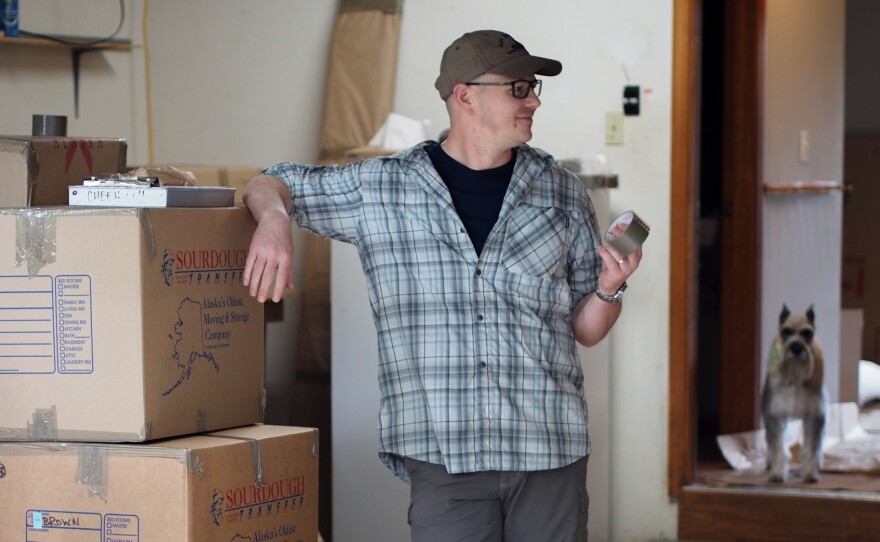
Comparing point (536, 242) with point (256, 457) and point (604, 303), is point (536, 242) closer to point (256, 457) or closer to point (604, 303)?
point (604, 303)

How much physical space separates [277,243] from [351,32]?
6.97ft

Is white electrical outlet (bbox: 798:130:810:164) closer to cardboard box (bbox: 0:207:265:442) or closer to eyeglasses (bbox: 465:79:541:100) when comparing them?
eyeglasses (bbox: 465:79:541:100)

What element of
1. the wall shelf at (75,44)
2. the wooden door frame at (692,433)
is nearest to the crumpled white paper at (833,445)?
the wooden door frame at (692,433)

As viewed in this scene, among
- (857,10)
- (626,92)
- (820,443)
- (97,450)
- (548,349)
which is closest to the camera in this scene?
(97,450)

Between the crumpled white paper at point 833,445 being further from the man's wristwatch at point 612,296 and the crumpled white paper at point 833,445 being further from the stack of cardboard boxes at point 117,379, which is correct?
the stack of cardboard boxes at point 117,379

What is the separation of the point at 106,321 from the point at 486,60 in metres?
0.76

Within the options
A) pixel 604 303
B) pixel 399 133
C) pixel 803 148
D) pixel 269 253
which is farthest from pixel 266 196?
pixel 803 148

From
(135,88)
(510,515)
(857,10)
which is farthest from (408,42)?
(857,10)

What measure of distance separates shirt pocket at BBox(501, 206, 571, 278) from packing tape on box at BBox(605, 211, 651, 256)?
0.16m

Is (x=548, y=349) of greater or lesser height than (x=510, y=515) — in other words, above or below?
above

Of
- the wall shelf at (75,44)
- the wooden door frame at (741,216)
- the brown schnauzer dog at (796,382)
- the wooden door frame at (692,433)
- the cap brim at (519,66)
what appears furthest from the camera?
the wooden door frame at (741,216)

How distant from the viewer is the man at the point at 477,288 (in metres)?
1.78

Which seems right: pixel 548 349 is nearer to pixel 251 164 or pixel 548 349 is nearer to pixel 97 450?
pixel 97 450

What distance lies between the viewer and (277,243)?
1731mm
